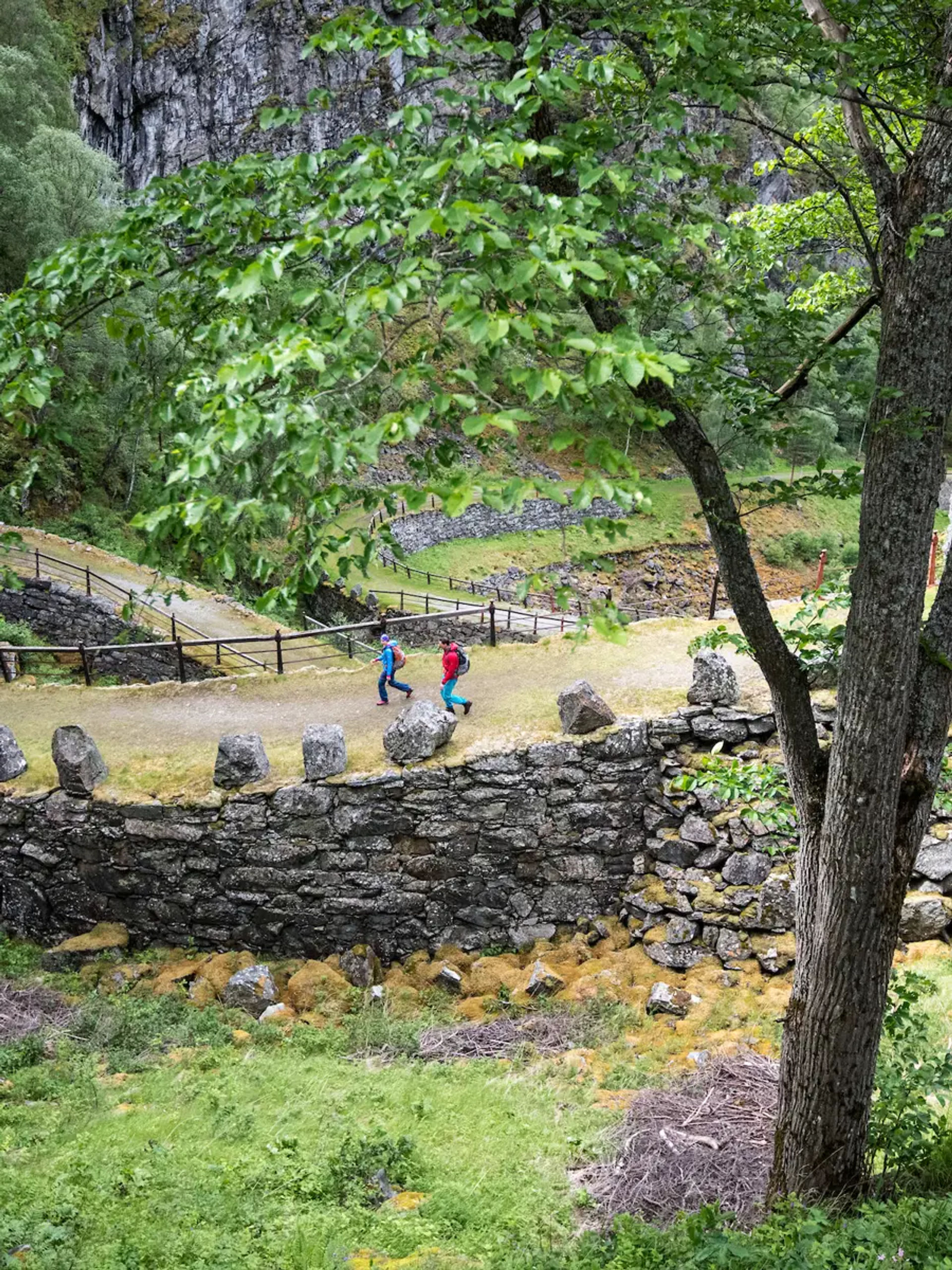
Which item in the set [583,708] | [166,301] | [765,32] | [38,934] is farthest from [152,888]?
[765,32]

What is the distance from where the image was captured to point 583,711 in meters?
9.61

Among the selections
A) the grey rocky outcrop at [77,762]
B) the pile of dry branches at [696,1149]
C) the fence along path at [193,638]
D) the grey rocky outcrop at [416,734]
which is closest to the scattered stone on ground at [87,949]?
the grey rocky outcrop at [77,762]

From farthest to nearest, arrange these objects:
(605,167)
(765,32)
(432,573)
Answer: (432,573)
(765,32)
(605,167)

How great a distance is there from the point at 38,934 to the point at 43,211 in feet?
72.7

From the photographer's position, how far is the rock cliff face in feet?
148

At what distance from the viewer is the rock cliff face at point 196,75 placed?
45.0 m

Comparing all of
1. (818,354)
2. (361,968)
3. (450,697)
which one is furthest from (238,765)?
(818,354)

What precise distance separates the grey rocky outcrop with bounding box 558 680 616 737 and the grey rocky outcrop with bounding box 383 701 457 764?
121 centimetres

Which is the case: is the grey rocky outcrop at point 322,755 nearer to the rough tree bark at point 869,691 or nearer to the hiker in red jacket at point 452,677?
the hiker in red jacket at point 452,677

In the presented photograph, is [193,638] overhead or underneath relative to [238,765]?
overhead

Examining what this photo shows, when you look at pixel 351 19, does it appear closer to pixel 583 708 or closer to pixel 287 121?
pixel 287 121

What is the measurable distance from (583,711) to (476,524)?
26.7m

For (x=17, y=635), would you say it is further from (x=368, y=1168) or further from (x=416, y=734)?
(x=368, y=1168)

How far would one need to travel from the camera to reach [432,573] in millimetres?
31375
